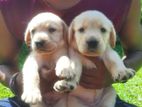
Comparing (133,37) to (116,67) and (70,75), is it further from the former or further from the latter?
(70,75)

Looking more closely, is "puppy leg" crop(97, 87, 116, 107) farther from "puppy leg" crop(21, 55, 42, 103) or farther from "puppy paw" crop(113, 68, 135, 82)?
"puppy leg" crop(21, 55, 42, 103)

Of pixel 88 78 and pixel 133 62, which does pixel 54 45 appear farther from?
pixel 133 62

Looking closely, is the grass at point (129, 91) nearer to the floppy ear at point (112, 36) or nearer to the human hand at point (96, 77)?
the human hand at point (96, 77)

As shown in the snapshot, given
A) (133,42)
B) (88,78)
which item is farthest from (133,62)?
(88,78)

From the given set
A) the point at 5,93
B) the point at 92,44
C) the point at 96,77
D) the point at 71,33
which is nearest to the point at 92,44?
the point at 92,44

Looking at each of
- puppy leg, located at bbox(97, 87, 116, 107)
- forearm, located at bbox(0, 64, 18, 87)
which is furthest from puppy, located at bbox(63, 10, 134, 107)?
forearm, located at bbox(0, 64, 18, 87)

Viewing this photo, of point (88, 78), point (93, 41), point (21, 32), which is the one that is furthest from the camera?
point (21, 32)
